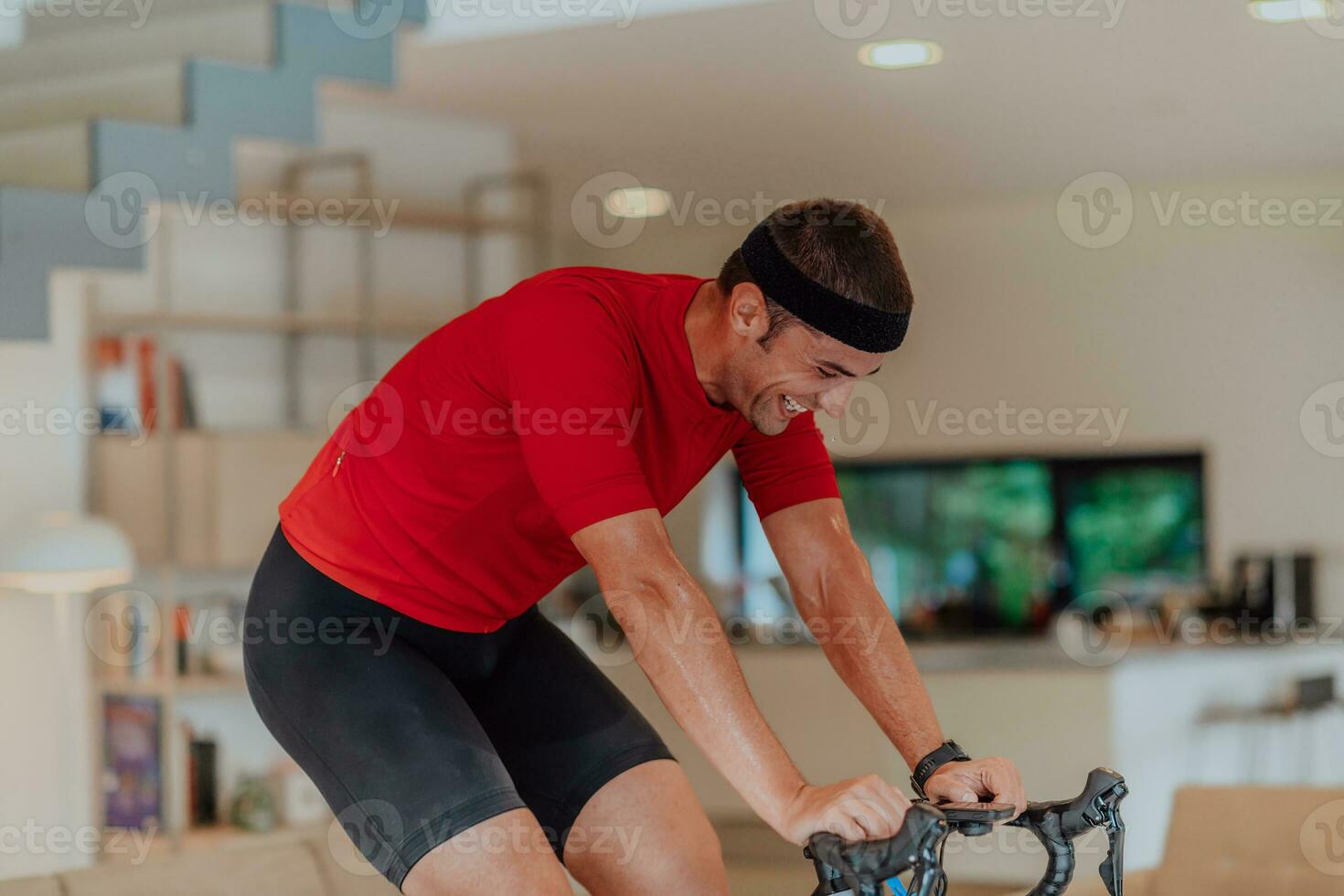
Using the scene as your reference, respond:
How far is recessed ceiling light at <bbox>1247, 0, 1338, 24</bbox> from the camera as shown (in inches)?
169

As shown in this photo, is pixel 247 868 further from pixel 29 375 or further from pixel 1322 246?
pixel 1322 246

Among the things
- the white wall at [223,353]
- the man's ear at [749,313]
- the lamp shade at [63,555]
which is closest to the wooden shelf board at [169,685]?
the white wall at [223,353]

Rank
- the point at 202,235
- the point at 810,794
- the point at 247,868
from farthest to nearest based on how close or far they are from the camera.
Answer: the point at 202,235, the point at 247,868, the point at 810,794

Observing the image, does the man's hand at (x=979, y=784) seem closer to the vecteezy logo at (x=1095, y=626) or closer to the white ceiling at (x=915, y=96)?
the white ceiling at (x=915, y=96)

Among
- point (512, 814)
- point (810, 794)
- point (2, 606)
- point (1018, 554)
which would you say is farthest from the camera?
point (1018, 554)

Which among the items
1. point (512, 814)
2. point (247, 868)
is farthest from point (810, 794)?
point (247, 868)

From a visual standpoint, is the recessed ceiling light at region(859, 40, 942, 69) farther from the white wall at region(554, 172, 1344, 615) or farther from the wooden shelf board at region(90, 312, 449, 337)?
the white wall at region(554, 172, 1344, 615)

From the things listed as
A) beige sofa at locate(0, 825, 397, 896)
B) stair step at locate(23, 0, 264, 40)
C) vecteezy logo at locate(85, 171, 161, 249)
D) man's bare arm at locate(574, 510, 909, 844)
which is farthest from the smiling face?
stair step at locate(23, 0, 264, 40)

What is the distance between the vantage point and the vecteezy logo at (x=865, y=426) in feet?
25.4

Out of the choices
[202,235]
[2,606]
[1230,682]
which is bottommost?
[1230,682]

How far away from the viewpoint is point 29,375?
477 cm

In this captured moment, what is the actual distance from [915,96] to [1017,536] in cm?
291

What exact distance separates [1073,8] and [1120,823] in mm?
3207

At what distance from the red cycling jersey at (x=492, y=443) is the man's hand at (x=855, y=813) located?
372 millimetres
